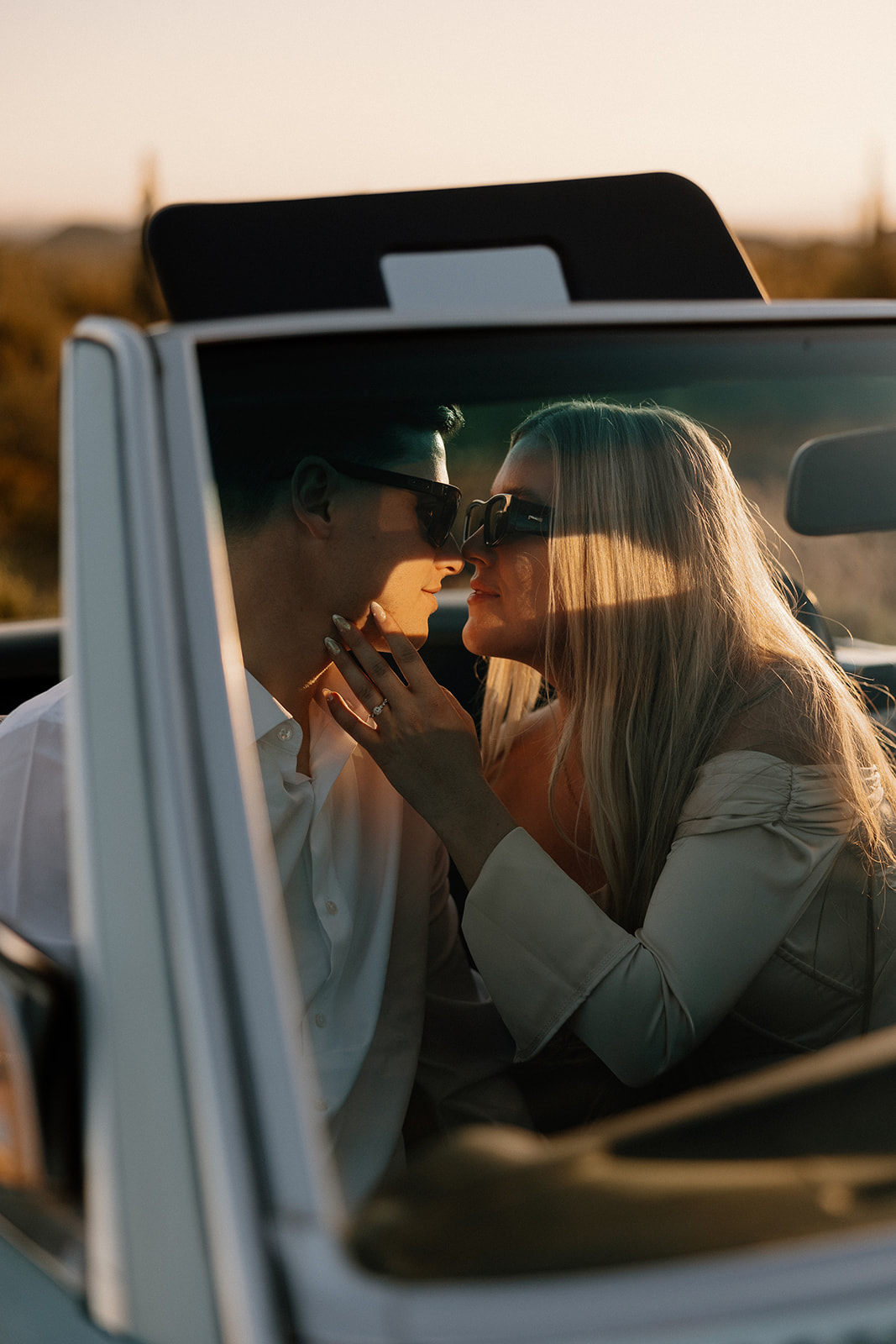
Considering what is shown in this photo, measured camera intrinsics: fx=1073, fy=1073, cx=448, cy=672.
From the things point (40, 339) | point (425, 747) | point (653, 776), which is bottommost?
point (40, 339)

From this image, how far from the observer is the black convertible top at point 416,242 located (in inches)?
60.9

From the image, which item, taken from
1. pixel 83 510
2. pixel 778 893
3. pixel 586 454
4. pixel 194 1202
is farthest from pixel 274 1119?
pixel 586 454

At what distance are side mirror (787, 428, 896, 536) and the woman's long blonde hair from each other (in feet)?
1.50

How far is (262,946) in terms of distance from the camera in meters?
0.75

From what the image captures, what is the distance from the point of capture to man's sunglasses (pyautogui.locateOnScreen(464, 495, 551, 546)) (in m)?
1.65

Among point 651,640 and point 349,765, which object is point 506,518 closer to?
point 651,640

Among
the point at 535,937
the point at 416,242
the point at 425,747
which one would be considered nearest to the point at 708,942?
the point at 535,937

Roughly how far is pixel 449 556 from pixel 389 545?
12 centimetres

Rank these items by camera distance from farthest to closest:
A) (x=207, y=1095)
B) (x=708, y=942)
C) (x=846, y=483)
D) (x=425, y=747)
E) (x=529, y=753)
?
(x=846, y=483)
(x=529, y=753)
(x=425, y=747)
(x=708, y=942)
(x=207, y=1095)

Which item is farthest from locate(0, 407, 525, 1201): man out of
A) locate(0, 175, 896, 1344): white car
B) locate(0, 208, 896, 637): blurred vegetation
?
locate(0, 208, 896, 637): blurred vegetation

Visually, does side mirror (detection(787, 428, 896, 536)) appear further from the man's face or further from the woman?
the man's face

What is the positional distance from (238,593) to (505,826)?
506 millimetres

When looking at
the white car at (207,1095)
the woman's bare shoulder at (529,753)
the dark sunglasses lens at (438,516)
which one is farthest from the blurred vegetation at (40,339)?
the white car at (207,1095)

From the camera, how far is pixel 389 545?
5.26 feet
